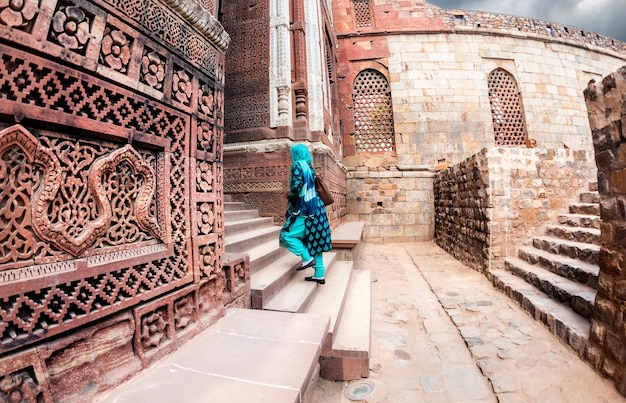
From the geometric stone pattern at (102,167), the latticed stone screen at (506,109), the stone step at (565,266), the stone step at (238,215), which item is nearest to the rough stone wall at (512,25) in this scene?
the latticed stone screen at (506,109)

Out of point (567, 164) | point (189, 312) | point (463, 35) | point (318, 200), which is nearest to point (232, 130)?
point (318, 200)

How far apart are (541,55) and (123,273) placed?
13.9 meters

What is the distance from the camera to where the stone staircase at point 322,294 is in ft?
6.77

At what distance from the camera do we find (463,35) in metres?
9.50

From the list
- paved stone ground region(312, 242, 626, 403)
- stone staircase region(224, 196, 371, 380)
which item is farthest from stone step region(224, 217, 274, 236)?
paved stone ground region(312, 242, 626, 403)

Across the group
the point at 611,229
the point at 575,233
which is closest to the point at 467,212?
the point at 575,233

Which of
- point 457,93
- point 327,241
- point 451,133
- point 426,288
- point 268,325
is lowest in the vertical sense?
point 426,288

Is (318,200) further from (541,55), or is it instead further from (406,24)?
(541,55)

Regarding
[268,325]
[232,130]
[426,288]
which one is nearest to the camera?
[268,325]

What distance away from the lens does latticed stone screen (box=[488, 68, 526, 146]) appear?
9.46 m

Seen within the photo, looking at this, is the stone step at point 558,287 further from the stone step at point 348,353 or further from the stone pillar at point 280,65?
the stone pillar at point 280,65

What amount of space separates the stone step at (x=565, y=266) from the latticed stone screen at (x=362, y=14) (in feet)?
29.5

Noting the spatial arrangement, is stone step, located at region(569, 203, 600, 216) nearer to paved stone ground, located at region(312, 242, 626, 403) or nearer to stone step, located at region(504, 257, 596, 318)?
stone step, located at region(504, 257, 596, 318)

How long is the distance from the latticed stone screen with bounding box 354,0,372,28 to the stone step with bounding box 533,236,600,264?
888cm
